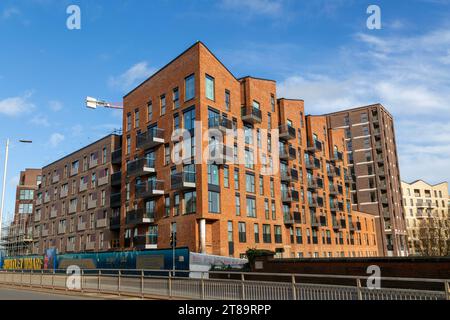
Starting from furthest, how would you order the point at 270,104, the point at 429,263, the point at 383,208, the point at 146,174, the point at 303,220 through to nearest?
the point at 383,208 → the point at 303,220 → the point at 270,104 → the point at 146,174 → the point at 429,263

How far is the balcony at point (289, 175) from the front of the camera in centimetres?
4775

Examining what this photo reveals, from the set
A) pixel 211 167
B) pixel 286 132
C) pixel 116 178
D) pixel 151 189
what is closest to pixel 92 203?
pixel 116 178

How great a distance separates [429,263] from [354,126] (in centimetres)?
6637

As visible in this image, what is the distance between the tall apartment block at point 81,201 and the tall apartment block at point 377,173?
43.8m

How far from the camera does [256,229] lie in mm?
40656

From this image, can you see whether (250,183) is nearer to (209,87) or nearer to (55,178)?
(209,87)

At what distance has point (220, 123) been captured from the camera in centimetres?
3731

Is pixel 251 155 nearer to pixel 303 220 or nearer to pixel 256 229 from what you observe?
pixel 256 229

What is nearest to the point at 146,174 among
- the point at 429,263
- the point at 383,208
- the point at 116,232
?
the point at 116,232

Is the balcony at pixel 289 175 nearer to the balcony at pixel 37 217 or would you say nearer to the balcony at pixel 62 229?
the balcony at pixel 62 229

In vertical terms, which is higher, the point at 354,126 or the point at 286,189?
the point at 354,126

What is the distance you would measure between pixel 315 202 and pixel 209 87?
25056 millimetres

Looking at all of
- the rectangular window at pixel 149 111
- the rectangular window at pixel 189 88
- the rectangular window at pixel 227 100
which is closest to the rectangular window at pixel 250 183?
the rectangular window at pixel 227 100

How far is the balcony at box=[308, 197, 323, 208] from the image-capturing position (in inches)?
2132
